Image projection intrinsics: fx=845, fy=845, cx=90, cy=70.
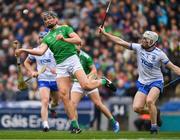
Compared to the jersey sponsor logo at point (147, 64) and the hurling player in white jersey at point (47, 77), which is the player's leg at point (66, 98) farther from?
the hurling player in white jersey at point (47, 77)

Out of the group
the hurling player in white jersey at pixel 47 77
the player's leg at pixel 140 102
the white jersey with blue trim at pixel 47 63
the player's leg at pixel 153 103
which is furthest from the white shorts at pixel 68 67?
the white jersey with blue trim at pixel 47 63

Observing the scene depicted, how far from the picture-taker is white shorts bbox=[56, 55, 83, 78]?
1905 centimetres

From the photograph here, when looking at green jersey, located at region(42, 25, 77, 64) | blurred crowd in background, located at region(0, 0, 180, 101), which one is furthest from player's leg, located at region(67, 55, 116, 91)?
blurred crowd in background, located at region(0, 0, 180, 101)

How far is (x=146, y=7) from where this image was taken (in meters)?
30.4

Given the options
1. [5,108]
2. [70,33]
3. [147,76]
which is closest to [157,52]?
[147,76]

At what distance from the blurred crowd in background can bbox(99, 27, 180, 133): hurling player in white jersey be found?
5013mm

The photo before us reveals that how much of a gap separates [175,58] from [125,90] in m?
2.17

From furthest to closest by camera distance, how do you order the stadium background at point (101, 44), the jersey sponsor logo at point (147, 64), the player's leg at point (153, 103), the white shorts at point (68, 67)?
the stadium background at point (101, 44)
the jersey sponsor logo at point (147, 64)
the player's leg at point (153, 103)
the white shorts at point (68, 67)

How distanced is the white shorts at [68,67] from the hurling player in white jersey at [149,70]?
0.92 meters

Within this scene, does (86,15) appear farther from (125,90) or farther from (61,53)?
(61,53)

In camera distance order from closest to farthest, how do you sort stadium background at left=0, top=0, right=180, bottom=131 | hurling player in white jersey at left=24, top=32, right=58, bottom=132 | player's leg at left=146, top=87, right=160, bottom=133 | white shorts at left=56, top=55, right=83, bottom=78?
white shorts at left=56, top=55, right=83, bottom=78 < player's leg at left=146, top=87, right=160, bottom=133 < hurling player in white jersey at left=24, top=32, right=58, bottom=132 < stadium background at left=0, top=0, right=180, bottom=131

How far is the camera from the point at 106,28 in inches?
1201

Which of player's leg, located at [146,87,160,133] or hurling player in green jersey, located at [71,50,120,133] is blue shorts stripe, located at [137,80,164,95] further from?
hurling player in green jersey, located at [71,50,120,133]

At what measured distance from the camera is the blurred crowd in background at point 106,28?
1100 inches
